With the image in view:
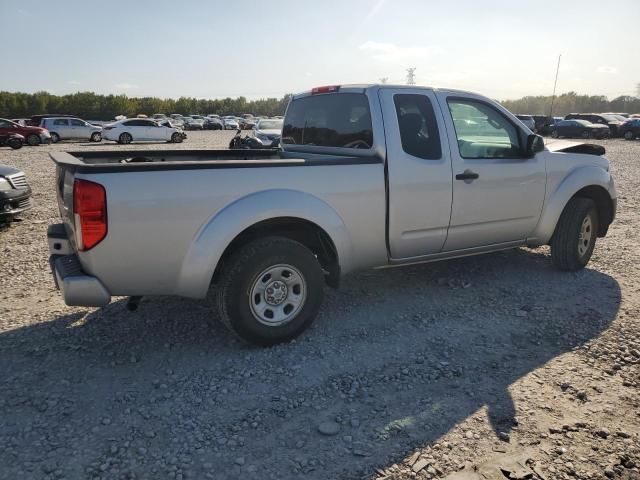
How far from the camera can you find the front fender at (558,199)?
5059 millimetres

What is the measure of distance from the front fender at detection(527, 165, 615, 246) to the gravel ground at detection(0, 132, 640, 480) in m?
0.56

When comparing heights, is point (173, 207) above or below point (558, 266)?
above

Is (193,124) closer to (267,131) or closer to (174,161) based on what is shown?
(267,131)

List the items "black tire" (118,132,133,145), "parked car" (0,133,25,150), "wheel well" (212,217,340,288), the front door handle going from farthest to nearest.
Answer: "black tire" (118,132,133,145) < "parked car" (0,133,25,150) < the front door handle < "wheel well" (212,217,340,288)

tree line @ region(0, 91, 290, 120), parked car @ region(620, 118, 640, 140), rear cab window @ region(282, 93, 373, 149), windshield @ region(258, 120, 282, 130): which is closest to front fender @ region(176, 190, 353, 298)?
rear cab window @ region(282, 93, 373, 149)

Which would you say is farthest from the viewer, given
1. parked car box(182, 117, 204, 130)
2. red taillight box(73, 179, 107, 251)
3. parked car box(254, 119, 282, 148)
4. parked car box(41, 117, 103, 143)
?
parked car box(182, 117, 204, 130)

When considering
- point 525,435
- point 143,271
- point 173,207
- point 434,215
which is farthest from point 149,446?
point 434,215

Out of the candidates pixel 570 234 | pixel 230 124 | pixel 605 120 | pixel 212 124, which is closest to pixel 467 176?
pixel 570 234

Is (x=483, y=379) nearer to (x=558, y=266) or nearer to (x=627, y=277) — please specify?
(x=558, y=266)

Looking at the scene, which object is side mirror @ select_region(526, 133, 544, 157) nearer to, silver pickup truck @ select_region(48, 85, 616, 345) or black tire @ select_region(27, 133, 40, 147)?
silver pickup truck @ select_region(48, 85, 616, 345)

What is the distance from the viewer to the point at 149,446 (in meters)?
2.62

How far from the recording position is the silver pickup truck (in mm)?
3115

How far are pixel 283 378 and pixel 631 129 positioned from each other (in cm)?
3754

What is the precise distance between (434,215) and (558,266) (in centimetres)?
212
